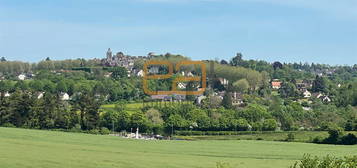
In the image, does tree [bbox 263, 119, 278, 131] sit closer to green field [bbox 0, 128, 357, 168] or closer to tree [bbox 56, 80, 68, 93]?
green field [bbox 0, 128, 357, 168]

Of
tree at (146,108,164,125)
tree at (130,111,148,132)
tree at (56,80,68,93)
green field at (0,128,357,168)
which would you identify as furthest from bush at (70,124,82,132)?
tree at (56,80,68,93)

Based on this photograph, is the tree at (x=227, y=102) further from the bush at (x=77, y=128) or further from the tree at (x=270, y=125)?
the bush at (x=77, y=128)

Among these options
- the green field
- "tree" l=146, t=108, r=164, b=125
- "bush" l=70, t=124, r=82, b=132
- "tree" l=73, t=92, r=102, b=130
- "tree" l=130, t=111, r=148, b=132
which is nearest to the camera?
the green field

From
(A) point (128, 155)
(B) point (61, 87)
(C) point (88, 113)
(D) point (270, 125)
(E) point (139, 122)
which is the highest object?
(B) point (61, 87)

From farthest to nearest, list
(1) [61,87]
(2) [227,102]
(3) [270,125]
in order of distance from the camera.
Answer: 1. (1) [61,87]
2. (2) [227,102]
3. (3) [270,125]

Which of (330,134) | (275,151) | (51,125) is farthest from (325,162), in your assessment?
(51,125)

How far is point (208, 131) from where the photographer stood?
114 meters

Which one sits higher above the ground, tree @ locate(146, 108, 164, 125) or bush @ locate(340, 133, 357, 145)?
tree @ locate(146, 108, 164, 125)

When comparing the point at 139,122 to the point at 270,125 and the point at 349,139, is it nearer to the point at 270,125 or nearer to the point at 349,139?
the point at 270,125

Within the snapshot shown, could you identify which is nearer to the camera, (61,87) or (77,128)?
(77,128)

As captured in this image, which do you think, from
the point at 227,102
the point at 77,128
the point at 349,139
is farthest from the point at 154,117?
the point at 349,139

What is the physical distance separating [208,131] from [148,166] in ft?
236

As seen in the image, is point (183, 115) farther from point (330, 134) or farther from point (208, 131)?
point (330, 134)

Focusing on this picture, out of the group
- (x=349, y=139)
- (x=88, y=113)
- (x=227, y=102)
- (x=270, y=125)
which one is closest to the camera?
(x=349, y=139)
